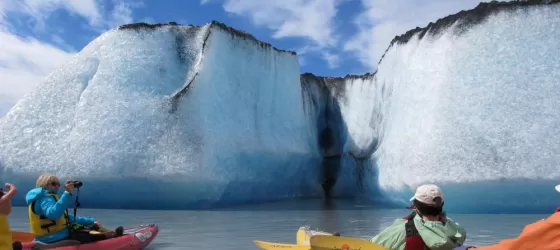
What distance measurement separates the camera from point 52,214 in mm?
3982

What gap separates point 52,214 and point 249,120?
11.6 meters

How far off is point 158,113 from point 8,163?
4162 mm

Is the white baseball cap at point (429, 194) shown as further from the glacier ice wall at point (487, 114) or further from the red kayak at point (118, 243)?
the glacier ice wall at point (487, 114)

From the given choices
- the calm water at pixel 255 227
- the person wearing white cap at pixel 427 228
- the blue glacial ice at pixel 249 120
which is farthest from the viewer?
the blue glacial ice at pixel 249 120

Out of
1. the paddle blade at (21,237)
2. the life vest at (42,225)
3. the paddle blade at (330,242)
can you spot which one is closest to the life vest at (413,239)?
the paddle blade at (330,242)

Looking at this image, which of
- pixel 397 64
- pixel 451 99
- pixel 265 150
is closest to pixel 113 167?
pixel 265 150

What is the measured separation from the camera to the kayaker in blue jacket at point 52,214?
12.9 ft

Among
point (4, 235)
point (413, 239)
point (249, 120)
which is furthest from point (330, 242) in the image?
point (249, 120)

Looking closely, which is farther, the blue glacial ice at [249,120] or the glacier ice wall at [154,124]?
the glacier ice wall at [154,124]

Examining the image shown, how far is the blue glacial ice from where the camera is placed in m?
10.9

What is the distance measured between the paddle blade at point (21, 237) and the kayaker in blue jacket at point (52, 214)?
0.21 metres

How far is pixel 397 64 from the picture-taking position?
54.6 feet

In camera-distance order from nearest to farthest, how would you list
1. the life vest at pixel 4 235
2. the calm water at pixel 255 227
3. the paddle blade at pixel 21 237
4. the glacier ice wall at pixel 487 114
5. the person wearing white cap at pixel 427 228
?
the person wearing white cap at pixel 427 228 → the life vest at pixel 4 235 → the paddle blade at pixel 21 237 → the calm water at pixel 255 227 → the glacier ice wall at pixel 487 114

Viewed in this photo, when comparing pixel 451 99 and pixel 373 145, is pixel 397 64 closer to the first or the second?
pixel 373 145
